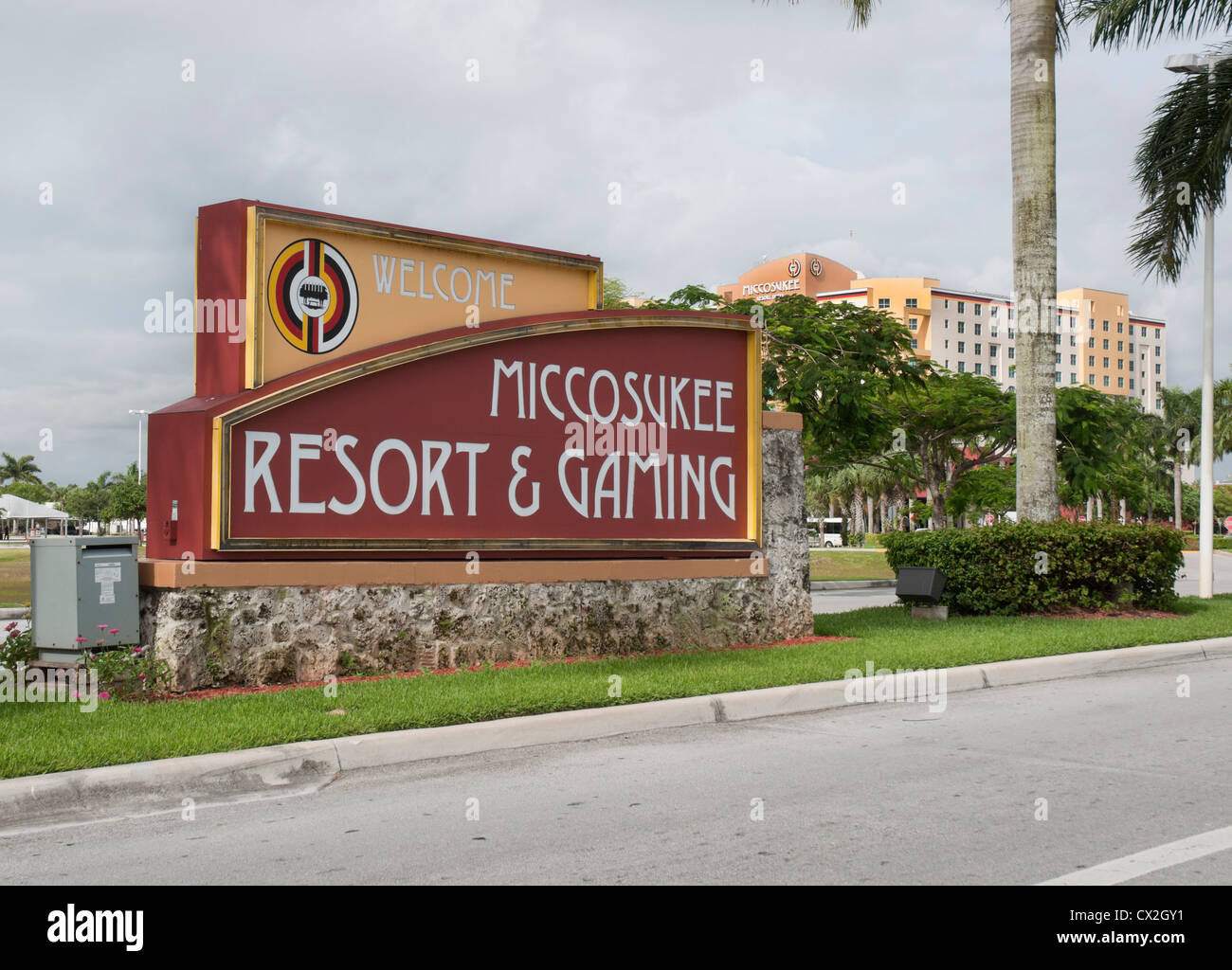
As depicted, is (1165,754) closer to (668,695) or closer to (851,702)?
(851,702)

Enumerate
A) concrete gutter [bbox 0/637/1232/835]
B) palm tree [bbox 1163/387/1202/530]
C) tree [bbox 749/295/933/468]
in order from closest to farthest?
concrete gutter [bbox 0/637/1232/835] → tree [bbox 749/295/933/468] → palm tree [bbox 1163/387/1202/530]

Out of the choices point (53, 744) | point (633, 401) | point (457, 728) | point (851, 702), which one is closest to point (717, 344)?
point (633, 401)

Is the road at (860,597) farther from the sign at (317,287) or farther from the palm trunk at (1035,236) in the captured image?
the sign at (317,287)

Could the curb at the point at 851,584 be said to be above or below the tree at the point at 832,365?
below

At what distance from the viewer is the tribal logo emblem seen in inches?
378

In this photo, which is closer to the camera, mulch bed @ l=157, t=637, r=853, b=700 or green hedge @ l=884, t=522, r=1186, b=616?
mulch bed @ l=157, t=637, r=853, b=700

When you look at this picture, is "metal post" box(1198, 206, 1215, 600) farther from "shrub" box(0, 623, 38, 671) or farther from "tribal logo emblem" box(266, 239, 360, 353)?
"shrub" box(0, 623, 38, 671)

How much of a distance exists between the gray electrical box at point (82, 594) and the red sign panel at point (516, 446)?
86 centimetres

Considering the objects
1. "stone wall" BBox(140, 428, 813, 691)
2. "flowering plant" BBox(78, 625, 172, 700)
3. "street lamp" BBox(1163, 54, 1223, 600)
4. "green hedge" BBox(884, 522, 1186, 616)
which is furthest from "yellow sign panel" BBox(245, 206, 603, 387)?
"street lamp" BBox(1163, 54, 1223, 600)

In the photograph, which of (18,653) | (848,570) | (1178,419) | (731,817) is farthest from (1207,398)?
(1178,419)

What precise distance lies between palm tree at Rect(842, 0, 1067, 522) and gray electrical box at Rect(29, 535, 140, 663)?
1142 cm

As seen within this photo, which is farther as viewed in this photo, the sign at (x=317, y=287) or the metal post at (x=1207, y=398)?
the metal post at (x=1207, y=398)

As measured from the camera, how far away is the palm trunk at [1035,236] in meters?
15.1

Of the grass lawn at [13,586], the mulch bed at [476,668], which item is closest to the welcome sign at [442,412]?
the mulch bed at [476,668]
